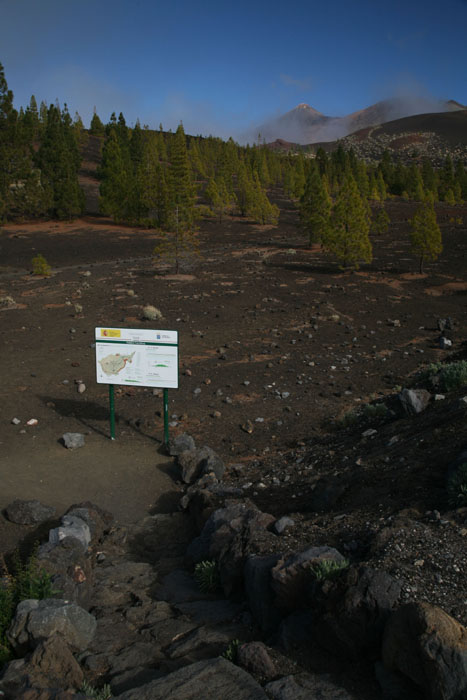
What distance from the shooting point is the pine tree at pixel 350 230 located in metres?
30.8

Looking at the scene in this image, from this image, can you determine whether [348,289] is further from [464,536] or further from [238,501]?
[464,536]

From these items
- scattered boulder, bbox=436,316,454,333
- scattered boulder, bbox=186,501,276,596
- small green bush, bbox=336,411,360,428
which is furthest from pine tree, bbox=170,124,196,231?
scattered boulder, bbox=186,501,276,596

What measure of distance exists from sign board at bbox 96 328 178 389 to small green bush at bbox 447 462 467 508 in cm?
592

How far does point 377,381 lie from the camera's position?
13602 mm

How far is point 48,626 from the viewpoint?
446cm

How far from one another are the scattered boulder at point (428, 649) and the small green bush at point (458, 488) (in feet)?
7.13

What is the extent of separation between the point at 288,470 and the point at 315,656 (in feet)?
16.5

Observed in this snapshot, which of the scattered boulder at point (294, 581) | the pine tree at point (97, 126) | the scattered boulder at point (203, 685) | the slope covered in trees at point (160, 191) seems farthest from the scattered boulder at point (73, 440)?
the pine tree at point (97, 126)

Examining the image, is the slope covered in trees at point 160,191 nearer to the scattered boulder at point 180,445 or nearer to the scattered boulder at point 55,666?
the scattered boulder at point 180,445

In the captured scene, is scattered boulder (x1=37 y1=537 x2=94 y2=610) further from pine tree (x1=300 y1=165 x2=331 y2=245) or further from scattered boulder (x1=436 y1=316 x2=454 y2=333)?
pine tree (x1=300 y1=165 x2=331 y2=245)

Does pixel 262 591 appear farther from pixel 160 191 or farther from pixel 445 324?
pixel 160 191

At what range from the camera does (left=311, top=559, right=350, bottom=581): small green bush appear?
424cm

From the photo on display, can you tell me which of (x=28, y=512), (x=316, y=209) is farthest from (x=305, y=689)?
(x=316, y=209)

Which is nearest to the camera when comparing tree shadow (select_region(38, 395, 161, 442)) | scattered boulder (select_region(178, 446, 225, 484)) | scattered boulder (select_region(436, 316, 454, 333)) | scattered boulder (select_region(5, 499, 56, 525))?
scattered boulder (select_region(5, 499, 56, 525))
